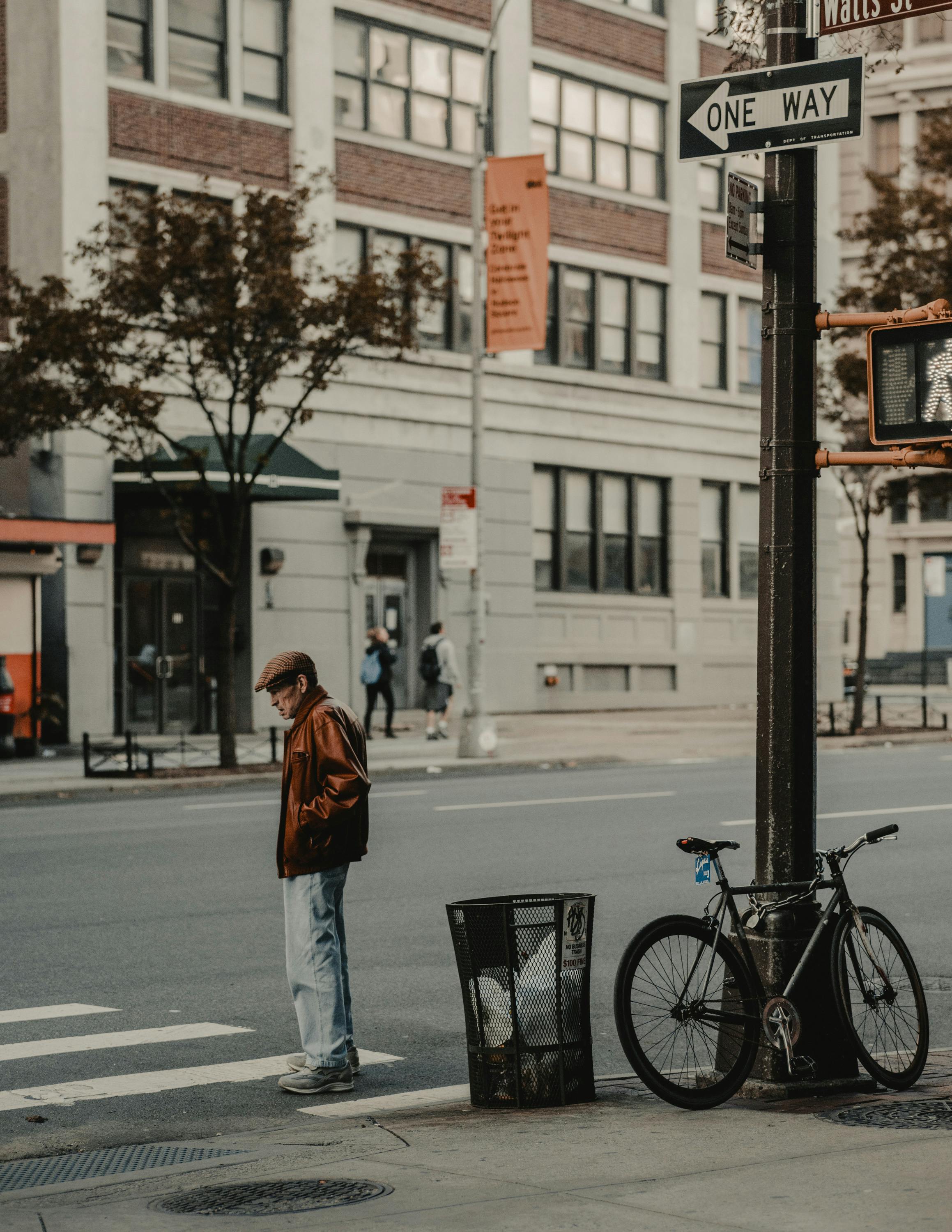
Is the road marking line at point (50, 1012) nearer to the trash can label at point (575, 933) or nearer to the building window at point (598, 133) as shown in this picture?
the trash can label at point (575, 933)

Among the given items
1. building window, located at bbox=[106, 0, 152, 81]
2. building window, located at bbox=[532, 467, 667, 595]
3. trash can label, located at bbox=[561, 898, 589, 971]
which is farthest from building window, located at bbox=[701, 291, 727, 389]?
trash can label, located at bbox=[561, 898, 589, 971]

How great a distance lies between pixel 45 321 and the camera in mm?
22375

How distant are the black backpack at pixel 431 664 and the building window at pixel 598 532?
710 cm

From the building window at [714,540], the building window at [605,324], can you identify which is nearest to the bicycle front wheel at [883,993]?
the building window at [605,324]

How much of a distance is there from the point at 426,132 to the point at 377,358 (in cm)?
846

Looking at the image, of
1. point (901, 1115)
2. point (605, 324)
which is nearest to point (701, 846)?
point (901, 1115)

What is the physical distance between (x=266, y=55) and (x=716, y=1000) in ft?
89.2

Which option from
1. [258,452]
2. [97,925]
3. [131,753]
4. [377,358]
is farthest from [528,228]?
[97,925]

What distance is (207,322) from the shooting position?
72.7 feet

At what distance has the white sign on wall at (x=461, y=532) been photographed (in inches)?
977

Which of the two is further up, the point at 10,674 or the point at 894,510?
the point at 894,510

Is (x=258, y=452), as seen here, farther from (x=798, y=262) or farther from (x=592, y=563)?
(x=798, y=262)

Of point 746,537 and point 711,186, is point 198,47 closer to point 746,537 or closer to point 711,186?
point 711,186

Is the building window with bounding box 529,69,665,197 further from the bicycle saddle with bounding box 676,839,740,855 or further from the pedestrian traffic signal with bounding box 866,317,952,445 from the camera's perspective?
the bicycle saddle with bounding box 676,839,740,855
